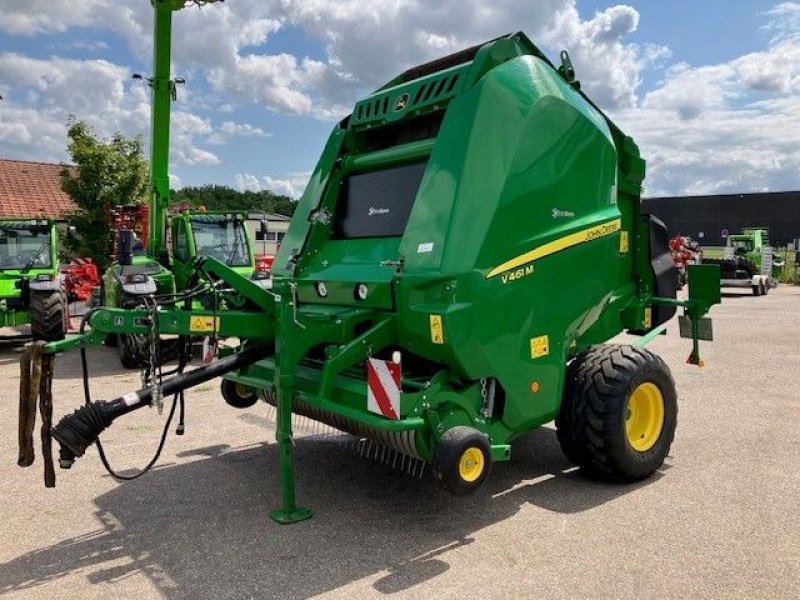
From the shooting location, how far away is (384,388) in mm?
3488

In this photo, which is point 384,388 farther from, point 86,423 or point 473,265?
point 86,423

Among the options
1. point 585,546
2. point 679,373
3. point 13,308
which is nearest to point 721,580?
point 585,546

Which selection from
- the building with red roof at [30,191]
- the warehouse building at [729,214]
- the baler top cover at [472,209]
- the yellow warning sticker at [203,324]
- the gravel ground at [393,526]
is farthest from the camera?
the warehouse building at [729,214]

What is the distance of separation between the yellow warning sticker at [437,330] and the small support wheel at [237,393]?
1812 mm

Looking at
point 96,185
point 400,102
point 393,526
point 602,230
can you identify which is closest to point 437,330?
point 393,526

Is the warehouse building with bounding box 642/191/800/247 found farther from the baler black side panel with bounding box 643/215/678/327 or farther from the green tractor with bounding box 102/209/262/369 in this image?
the baler black side panel with bounding box 643/215/678/327

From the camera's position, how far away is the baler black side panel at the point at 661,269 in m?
5.31

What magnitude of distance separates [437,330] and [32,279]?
8.45 m

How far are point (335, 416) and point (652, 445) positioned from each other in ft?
7.02

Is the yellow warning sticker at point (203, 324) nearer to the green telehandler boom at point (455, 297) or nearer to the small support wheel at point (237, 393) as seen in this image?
the green telehandler boom at point (455, 297)

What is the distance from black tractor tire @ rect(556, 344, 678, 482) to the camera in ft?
13.9

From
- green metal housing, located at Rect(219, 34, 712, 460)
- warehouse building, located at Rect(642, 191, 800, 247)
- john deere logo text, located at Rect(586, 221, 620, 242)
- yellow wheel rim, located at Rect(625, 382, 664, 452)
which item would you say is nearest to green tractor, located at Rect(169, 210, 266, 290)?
green metal housing, located at Rect(219, 34, 712, 460)

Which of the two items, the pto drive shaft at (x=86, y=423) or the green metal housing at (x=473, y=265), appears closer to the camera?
the pto drive shaft at (x=86, y=423)

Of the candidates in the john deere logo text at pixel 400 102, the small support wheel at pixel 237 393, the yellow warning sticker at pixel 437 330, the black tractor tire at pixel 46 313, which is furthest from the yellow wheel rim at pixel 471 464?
the black tractor tire at pixel 46 313
